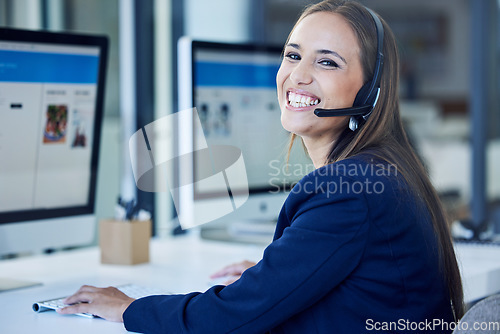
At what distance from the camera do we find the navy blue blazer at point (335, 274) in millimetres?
945

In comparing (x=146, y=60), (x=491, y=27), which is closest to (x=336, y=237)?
(x=146, y=60)

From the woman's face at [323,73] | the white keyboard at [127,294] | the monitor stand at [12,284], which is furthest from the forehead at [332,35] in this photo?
the monitor stand at [12,284]

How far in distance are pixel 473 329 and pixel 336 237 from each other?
0.75 feet

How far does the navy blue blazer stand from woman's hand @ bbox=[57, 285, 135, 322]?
55 millimetres

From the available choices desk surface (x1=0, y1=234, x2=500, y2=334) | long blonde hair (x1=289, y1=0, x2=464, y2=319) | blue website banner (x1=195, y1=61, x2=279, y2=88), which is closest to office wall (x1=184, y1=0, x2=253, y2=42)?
blue website banner (x1=195, y1=61, x2=279, y2=88)

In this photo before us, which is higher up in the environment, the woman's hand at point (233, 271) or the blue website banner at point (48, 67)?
the blue website banner at point (48, 67)

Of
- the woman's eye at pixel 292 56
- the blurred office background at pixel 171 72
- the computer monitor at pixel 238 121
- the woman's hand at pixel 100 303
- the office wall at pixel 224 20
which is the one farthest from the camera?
the office wall at pixel 224 20

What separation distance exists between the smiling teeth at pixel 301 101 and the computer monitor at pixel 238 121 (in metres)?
0.36

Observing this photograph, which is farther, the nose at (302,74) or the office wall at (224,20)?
the office wall at (224,20)

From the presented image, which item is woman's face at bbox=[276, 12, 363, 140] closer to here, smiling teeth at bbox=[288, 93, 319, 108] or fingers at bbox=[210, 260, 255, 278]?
smiling teeth at bbox=[288, 93, 319, 108]

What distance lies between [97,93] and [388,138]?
81cm

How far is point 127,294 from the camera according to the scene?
127 centimetres

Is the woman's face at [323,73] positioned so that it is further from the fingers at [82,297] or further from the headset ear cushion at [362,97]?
the fingers at [82,297]

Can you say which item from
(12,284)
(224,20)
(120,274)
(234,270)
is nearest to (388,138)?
(234,270)
